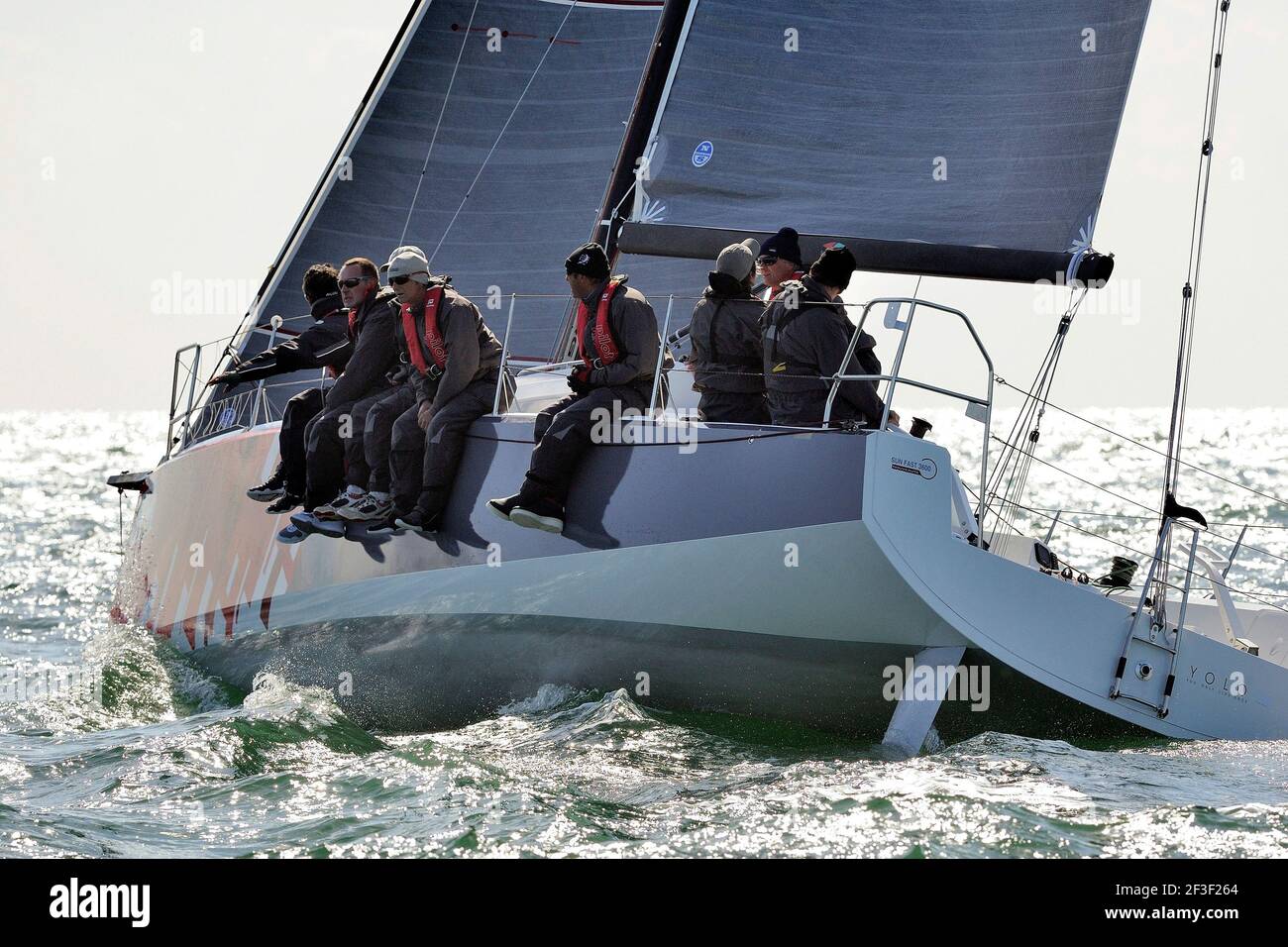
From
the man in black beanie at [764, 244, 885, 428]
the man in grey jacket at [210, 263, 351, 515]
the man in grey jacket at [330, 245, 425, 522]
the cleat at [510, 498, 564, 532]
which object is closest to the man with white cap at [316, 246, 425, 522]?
the man in grey jacket at [330, 245, 425, 522]

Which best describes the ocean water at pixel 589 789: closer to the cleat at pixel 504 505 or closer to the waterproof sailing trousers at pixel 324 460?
the cleat at pixel 504 505

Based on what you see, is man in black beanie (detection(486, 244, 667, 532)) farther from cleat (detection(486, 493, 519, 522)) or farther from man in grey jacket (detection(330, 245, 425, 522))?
man in grey jacket (detection(330, 245, 425, 522))

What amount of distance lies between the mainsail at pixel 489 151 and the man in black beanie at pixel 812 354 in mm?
4652

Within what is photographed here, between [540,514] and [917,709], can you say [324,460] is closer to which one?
[540,514]

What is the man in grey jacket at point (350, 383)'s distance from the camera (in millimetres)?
7070

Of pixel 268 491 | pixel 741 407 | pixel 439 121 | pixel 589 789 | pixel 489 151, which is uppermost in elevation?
pixel 439 121

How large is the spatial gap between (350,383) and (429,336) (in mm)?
739

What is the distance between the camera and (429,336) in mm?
6523

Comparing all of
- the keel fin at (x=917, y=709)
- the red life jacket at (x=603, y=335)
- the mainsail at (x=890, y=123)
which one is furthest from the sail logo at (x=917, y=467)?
the mainsail at (x=890, y=123)

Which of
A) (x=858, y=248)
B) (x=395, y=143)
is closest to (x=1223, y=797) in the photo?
(x=858, y=248)

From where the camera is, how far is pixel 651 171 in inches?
298

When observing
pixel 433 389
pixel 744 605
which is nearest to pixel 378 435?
pixel 433 389

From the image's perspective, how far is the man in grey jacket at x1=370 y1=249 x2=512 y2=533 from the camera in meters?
6.42

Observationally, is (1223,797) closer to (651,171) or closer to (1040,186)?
(1040,186)
